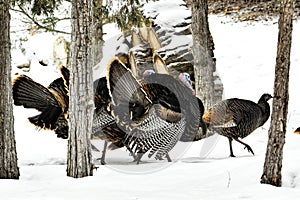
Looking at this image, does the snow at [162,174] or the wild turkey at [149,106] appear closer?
the snow at [162,174]

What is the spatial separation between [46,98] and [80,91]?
65.5 inches

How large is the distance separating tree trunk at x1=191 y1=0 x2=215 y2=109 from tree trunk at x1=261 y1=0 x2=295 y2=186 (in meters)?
4.69

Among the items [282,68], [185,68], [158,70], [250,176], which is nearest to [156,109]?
[250,176]

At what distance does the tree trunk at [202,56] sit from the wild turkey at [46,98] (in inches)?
140

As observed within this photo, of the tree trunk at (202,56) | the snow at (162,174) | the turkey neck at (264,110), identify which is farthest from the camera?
the tree trunk at (202,56)

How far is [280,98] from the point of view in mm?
5180

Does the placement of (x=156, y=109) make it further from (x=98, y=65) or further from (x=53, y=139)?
(x=98, y=65)

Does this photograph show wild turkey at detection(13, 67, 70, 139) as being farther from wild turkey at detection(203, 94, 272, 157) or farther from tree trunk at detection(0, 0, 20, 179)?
wild turkey at detection(203, 94, 272, 157)

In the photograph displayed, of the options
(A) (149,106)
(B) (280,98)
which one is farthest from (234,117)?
(B) (280,98)

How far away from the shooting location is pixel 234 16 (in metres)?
21.4

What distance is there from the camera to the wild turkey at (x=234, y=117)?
7359mm

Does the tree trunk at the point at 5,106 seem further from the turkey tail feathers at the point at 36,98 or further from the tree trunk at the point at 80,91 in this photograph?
the turkey tail feathers at the point at 36,98

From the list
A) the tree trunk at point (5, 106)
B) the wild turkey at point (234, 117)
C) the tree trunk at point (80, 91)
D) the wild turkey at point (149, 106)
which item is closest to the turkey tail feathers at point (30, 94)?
the wild turkey at point (149, 106)

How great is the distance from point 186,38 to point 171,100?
596cm
